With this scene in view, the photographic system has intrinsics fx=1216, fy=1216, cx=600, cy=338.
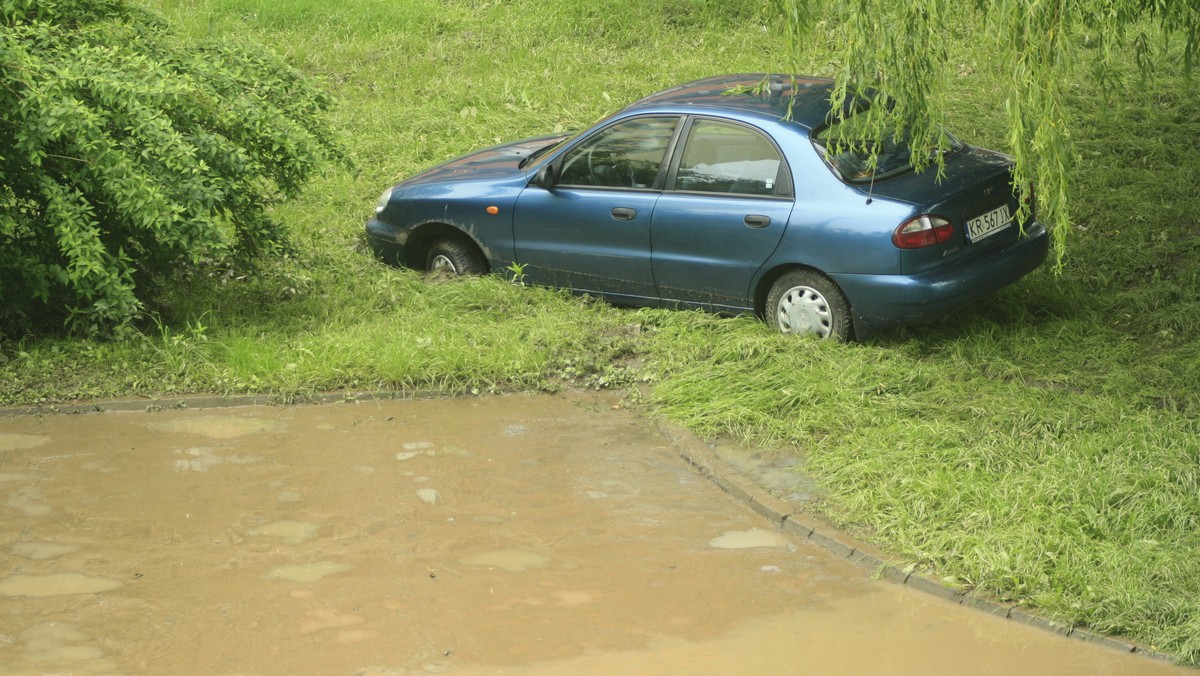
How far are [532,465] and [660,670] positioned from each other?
214 cm

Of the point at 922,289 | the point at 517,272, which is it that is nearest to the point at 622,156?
the point at 517,272

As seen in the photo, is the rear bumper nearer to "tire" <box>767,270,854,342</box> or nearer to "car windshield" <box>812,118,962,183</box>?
"tire" <box>767,270,854,342</box>

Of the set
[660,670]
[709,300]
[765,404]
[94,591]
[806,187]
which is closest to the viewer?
[660,670]

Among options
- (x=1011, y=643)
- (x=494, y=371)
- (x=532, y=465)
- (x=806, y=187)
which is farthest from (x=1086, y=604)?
(x=494, y=371)

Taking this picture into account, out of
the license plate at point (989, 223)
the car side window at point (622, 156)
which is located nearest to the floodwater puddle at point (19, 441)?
the car side window at point (622, 156)

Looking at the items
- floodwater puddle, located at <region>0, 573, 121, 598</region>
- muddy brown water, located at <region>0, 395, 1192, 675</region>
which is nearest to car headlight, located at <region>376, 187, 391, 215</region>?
muddy brown water, located at <region>0, 395, 1192, 675</region>

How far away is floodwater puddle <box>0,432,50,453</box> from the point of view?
6879mm

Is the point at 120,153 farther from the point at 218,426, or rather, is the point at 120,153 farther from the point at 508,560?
the point at 508,560

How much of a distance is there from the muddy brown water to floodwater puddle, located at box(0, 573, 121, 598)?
12 mm

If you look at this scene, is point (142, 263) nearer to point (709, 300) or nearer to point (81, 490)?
point (81, 490)

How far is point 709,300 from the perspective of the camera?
8.31 meters

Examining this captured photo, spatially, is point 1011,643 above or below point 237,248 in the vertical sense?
below

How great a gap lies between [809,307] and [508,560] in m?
3.13

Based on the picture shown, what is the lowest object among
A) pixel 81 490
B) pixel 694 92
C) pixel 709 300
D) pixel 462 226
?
pixel 81 490
